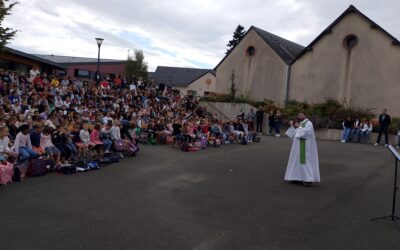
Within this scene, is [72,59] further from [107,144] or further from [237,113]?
[107,144]

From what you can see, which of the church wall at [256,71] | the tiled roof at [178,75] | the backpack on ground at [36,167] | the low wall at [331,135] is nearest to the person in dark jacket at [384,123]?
the low wall at [331,135]

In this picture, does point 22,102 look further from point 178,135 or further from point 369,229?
point 369,229

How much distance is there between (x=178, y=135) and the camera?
15188mm

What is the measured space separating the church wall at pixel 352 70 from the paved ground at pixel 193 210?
15398 millimetres

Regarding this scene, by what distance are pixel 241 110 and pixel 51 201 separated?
20.5 meters

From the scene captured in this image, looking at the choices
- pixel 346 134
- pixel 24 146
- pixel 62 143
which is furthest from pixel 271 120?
pixel 24 146

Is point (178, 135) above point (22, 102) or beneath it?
beneath

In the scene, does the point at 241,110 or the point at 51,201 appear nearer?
the point at 51,201

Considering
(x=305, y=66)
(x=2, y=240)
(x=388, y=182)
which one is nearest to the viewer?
(x=2, y=240)

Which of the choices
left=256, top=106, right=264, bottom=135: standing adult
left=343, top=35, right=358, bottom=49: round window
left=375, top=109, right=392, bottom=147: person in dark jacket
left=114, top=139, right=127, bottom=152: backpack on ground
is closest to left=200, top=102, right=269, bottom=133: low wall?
left=256, top=106, right=264, bottom=135: standing adult

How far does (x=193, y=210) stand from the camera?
6.61 metres

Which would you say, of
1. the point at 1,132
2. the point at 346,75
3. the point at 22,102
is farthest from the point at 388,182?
the point at 346,75

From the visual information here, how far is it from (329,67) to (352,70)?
1761 millimetres

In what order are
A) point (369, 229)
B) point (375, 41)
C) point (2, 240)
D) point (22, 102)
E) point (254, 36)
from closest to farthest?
point (2, 240)
point (369, 229)
point (22, 102)
point (375, 41)
point (254, 36)
